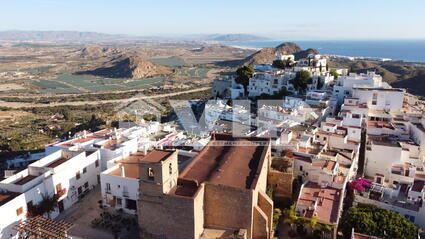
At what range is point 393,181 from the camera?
21.5 meters

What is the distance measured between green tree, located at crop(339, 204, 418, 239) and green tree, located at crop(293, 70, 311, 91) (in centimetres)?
2525

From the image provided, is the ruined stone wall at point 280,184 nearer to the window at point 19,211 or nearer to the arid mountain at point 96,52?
the window at point 19,211

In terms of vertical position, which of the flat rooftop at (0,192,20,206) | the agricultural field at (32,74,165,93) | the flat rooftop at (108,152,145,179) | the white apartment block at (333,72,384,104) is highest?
the white apartment block at (333,72,384,104)

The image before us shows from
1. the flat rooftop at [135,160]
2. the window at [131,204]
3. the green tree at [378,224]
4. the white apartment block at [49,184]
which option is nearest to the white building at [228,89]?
the flat rooftop at [135,160]

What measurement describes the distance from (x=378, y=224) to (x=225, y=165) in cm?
821


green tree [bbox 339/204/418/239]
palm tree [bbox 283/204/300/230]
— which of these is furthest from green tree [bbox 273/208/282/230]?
green tree [bbox 339/204/418/239]

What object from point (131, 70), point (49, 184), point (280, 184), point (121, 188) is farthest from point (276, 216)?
point (131, 70)

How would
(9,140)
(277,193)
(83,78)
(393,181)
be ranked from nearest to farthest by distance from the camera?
(277,193) → (393,181) → (9,140) → (83,78)

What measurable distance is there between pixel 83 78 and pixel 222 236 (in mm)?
112810

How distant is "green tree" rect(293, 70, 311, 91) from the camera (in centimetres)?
3978

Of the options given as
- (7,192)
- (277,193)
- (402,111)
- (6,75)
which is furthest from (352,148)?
(6,75)

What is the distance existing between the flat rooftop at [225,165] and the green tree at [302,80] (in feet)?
74.1

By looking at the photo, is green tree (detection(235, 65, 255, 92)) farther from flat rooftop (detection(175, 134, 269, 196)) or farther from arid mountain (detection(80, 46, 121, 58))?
arid mountain (detection(80, 46, 121, 58))

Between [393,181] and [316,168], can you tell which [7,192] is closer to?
[316,168]
